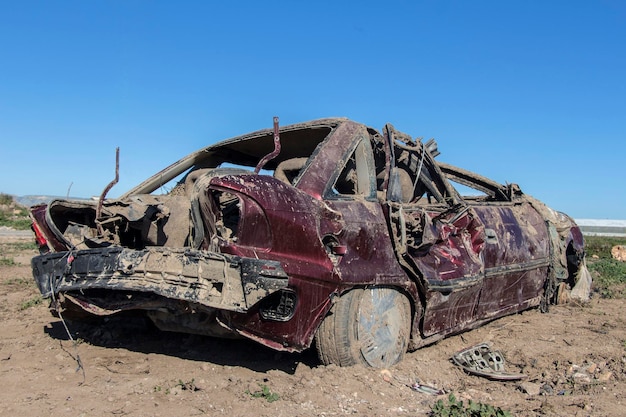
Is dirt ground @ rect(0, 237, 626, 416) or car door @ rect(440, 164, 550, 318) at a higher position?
car door @ rect(440, 164, 550, 318)

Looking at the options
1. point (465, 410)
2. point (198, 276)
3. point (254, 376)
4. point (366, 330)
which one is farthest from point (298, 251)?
point (465, 410)

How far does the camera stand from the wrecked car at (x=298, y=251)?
3.16m

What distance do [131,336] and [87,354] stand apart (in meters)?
0.62

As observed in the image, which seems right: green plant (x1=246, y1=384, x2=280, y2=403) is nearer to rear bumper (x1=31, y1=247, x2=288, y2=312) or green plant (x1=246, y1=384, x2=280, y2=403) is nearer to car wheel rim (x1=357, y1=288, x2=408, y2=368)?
rear bumper (x1=31, y1=247, x2=288, y2=312)

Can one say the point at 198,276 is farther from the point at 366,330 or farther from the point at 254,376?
the point at 366,330

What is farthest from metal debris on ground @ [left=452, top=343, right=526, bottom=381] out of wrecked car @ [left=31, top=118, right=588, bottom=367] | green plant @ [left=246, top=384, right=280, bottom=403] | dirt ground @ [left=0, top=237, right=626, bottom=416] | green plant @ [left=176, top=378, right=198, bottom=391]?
green plant @ [left=176, top=378, right=198, bottom=391]

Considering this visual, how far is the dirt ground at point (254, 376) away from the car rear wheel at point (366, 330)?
0.10m

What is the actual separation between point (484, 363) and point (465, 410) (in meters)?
1.28

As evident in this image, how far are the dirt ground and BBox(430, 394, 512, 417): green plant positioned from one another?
12 cm

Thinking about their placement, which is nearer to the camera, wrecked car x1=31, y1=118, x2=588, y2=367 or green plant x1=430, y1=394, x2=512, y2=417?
green plant x1=430, y1=394, x2=512, y2=417

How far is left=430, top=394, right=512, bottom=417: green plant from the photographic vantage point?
2.93 m

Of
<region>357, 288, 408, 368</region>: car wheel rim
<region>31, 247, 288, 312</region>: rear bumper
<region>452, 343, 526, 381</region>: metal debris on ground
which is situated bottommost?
<region>452, 343, 526, 381</region>: metal debris on ground

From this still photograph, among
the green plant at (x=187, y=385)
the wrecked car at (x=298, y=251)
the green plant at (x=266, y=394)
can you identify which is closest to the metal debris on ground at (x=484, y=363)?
the wrecked car at (x=298, y=251)

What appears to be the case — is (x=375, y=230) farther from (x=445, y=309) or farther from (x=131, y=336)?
(x=131, y=336)
